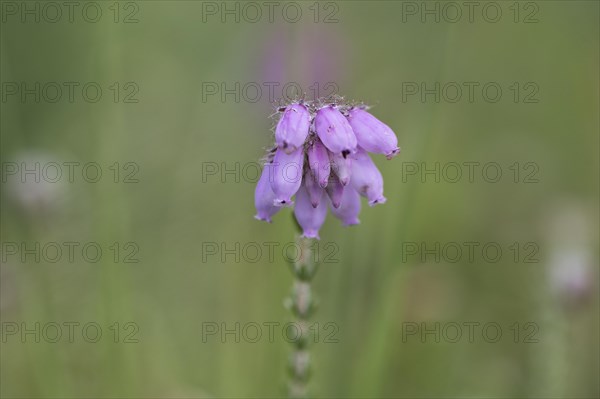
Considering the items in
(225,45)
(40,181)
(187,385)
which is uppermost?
(225,45)

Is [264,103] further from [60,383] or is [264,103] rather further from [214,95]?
[60,383]

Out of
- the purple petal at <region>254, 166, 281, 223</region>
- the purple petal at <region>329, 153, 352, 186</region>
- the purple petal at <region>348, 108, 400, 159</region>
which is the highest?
the purple petal at <region>348, 108, 400, 159</region>

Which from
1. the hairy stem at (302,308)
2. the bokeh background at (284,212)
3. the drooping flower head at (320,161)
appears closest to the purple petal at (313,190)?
the drooping flower head at (320,161)

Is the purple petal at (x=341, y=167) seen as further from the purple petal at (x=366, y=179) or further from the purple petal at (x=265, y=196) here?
the purple petal at (x=265, y=196)

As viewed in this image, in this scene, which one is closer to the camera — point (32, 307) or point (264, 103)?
point (32, 307)

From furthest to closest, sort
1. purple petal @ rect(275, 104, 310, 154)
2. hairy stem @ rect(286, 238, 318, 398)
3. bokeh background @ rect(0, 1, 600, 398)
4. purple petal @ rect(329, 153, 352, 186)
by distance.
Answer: bokeh background @ rect(0, 1, 600, 398)
hairy stem @ rect(286, 238, 318, 398)
purple petal @ rect(329, 153, 352, 186)
purple petal @ rect(275, 104, 310, 154)

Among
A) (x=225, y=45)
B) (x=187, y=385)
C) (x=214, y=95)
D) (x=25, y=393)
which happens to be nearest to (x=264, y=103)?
(x=214, y=95)

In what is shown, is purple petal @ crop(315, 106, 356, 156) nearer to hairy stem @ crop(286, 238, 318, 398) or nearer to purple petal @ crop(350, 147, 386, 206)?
purple petal @ crop(350, 147, 386, 206)

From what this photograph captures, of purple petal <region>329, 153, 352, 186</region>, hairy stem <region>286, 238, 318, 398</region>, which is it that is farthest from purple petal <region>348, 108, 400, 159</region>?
hairy stem <region>286, 238, 318, 398</region>
